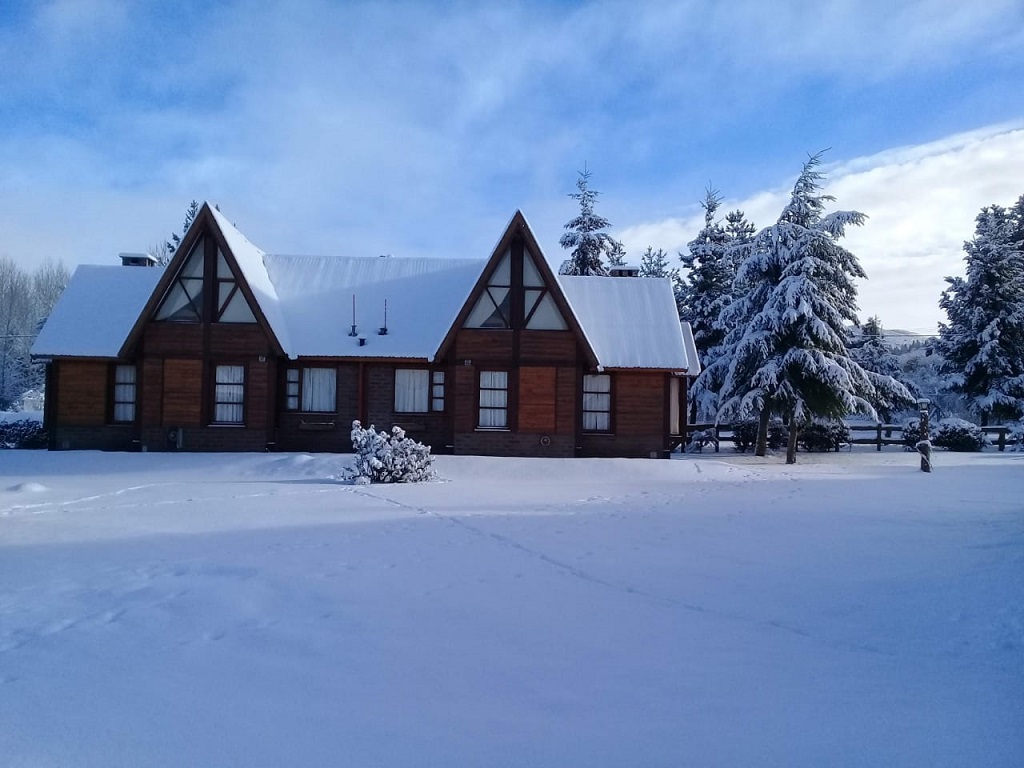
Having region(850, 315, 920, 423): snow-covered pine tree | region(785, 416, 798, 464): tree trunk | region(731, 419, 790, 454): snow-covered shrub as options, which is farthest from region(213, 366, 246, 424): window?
region(850, 315, 920, 423): snow-covered pine tree

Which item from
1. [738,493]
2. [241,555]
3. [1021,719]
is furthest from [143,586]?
[738,493]

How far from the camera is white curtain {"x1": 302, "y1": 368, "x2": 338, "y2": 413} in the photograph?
23.5 metres

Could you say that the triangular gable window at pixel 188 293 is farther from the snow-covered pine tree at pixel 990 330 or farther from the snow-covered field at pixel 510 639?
the snow-covered pine tree at pixel 990 330

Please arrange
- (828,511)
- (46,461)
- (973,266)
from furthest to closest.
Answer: (973,266), (46,461), (828,511)

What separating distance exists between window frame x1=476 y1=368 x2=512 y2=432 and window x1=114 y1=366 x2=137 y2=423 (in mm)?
11014

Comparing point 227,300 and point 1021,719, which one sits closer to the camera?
point 1021,719

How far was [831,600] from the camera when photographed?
6738 millimetres

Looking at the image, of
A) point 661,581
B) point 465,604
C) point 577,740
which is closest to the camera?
point 577,740

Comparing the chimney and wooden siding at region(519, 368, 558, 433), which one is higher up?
the chimney

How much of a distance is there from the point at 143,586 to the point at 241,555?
1.47 meters

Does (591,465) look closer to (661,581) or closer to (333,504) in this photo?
(333,504)

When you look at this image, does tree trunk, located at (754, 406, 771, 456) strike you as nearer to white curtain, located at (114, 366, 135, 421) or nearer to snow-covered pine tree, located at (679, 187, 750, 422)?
snow-covered pine tree, located at (679, 187, 750, 422)

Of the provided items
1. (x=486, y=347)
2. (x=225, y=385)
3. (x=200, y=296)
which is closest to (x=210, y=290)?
(x=200, y=296)

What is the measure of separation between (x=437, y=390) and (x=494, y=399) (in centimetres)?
206
